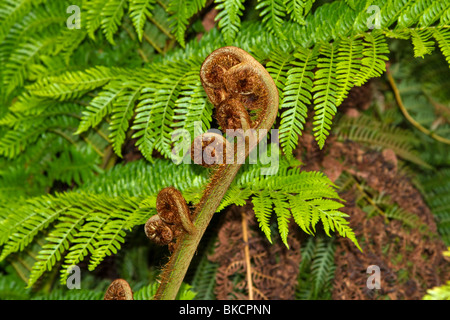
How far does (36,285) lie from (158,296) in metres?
0.84

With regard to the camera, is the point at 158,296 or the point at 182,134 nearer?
the point at 158,296

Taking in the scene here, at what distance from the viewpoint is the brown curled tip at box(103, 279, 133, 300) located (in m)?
0.90

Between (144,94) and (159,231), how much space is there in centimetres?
53

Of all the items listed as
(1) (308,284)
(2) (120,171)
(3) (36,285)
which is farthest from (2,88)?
(1) (308,284)

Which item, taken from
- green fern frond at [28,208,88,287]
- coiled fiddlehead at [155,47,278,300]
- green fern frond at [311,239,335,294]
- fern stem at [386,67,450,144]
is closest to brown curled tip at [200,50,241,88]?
coiled fiddlehead at [155,47,278,300]

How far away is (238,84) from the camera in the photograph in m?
0.82

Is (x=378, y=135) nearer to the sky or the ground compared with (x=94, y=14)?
nearer to the ground

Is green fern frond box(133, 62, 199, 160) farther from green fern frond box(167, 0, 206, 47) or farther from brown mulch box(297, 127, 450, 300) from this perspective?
brown mulch box(297, 127, 450, 300)

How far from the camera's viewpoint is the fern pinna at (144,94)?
108 centimetres

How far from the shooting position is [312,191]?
3.61ft

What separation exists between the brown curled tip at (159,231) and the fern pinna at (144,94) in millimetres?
234

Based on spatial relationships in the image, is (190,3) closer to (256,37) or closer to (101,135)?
(256,37)

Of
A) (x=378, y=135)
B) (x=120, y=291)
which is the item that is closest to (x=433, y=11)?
(x=378, y=135)

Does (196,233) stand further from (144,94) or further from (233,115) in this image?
(144,94)
